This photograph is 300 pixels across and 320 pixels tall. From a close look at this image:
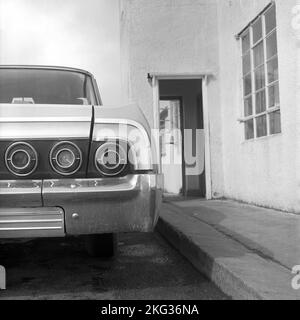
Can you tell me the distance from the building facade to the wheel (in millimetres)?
2793

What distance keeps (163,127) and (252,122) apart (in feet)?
17.2

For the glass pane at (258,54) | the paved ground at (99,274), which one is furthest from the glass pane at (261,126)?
the paved ground at (99,274)

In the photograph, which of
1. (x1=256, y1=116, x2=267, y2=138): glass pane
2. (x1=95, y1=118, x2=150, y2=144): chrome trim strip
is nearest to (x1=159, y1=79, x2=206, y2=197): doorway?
(x1=256, y1=116, x2=267, y2=138): glass pane

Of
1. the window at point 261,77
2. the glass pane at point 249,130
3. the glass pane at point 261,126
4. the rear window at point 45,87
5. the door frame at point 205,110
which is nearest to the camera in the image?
the rear window at point 45,87

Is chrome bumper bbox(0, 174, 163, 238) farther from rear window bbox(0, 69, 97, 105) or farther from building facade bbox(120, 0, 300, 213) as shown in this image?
building facade bbox(120, 0, 300, 213)

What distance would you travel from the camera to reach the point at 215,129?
9148mm

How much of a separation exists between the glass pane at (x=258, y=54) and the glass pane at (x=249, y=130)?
3.11 ft

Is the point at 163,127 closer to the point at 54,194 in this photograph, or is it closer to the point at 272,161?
the point at 272,161

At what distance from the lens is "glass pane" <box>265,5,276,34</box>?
6664mm

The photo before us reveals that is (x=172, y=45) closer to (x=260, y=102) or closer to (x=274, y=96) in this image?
(x=260, y=102)

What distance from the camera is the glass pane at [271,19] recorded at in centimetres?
666

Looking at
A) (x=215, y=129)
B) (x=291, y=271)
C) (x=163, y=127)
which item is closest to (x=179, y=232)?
(x=291, y=271)

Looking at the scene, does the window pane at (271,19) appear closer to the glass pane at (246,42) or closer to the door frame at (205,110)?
the glass pane at (246,42)

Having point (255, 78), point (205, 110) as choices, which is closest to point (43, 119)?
point (255, 78)
